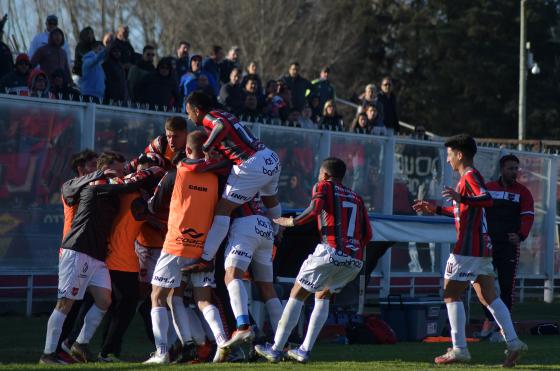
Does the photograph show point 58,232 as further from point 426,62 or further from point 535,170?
point 426,62

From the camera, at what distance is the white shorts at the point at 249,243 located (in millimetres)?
10594

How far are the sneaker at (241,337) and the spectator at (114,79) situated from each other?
8.56m

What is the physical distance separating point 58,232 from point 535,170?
418 inches

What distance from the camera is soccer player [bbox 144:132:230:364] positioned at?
10523 mm

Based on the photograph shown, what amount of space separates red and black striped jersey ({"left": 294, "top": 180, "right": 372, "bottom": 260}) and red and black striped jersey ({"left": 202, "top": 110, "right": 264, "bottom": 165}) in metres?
0.72

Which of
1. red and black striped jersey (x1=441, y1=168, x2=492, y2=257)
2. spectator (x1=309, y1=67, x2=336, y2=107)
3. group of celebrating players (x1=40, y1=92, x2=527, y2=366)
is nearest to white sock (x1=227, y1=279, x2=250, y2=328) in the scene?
group of celebrating players (x1=40, y1=92, x2=527, y2=366)

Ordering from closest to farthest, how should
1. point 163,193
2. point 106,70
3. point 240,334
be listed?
point 240,334 → point 163,193 → point 106,70

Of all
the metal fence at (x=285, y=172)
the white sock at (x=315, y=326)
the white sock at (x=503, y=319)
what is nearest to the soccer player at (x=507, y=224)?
the metal fence at (x=285, y=172)

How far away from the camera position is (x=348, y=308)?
14930 millimetres

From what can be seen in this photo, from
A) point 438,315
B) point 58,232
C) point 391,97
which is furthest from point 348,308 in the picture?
point 391,97

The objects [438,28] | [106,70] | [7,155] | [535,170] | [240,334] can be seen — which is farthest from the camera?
[438,28]

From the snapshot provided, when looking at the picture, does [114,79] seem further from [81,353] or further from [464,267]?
[464,267]

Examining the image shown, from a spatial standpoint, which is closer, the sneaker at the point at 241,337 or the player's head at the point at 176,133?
the sneaker at the point at 241,337

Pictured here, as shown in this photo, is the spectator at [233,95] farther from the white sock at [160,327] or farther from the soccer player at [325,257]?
the white sock at [160,327]
